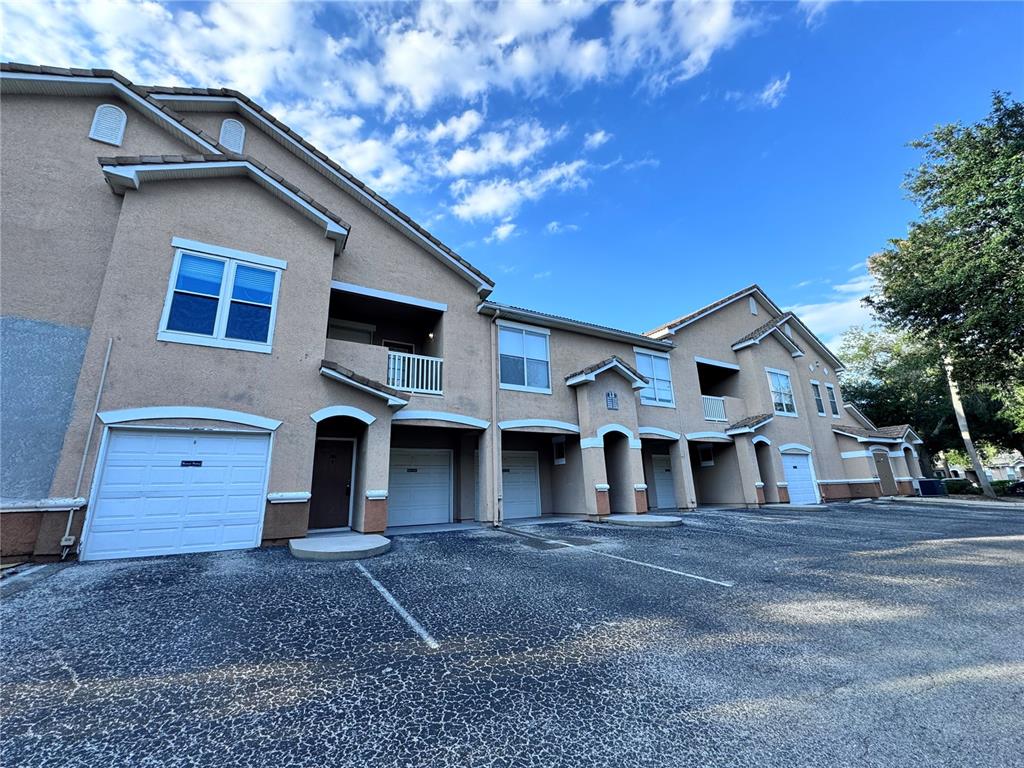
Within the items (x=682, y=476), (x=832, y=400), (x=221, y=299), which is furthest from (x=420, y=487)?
(x=832, y=400)

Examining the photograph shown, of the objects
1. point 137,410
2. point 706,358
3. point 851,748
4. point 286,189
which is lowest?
point 851,748

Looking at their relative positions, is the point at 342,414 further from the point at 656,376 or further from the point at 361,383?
the point at 656,376

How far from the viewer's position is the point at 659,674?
3.31 meters

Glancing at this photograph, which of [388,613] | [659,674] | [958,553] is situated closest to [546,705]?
[659,674]

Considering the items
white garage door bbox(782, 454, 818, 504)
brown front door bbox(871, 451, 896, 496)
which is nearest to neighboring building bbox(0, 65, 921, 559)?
white garage door bbox(782, 454, 818, 504)

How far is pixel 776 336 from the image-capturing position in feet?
63.2

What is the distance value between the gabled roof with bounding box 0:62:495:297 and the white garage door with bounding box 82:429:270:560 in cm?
654

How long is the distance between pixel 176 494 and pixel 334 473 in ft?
12.2

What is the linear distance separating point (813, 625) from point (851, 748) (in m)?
2.18

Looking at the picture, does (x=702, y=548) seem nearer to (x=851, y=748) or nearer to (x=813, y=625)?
(x=813, y=625)

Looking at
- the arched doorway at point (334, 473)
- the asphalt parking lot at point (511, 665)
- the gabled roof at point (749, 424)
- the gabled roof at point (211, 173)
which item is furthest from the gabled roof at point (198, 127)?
the gabled roof at point (749, 424)

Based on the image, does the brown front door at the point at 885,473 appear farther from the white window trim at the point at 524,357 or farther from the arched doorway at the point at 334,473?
the arched doorway at the point at 334,473

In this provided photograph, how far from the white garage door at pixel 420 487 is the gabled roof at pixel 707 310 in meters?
9.92

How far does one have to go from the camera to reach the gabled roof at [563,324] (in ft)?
40.6
